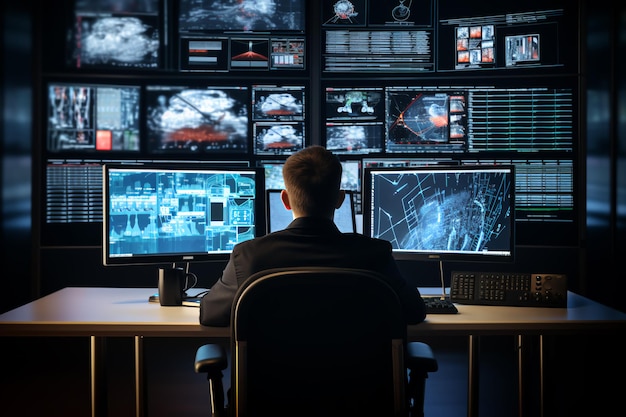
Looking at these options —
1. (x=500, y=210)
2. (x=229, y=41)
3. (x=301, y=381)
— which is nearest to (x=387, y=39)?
(x=229, y=41)

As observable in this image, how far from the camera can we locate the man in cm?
138

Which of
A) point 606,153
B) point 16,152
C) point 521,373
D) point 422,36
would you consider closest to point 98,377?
point 521,373

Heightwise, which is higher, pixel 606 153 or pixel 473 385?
pixel 606 153

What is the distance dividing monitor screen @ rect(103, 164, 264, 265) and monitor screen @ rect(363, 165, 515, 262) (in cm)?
48

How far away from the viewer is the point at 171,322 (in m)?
1.78

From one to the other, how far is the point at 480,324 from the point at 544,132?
1804 millimetres

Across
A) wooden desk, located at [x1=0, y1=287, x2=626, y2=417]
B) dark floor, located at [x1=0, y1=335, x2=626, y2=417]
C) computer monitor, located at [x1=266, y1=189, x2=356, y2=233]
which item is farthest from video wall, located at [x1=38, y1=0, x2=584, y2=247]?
wooden desk, located at [x1=0, y1=287, x2=626, y2=417]

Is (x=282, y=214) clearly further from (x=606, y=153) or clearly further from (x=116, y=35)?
(x=606, y=153)

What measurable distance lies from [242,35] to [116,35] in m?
0.68

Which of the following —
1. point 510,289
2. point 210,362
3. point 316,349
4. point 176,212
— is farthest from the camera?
point 176,212

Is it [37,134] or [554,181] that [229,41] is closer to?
[37,134]

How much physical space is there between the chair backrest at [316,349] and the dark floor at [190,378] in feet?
5.28

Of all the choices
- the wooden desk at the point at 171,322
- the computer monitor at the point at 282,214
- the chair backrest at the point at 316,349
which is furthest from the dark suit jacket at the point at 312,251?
the computer monitor at the point at 282,214

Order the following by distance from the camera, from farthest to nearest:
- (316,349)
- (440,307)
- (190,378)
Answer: (190,378) < (440,307) < (316,349)
